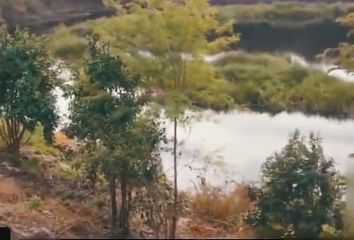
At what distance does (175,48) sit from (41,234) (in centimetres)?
121

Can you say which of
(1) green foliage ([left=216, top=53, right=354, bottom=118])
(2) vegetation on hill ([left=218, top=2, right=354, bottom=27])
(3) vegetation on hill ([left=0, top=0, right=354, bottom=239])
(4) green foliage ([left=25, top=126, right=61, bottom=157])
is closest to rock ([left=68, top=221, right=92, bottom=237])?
(3) vegetation on hill ([left=0, top=0, right=354, bottom=239])

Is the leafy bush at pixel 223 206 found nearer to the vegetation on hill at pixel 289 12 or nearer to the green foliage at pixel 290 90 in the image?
the green foliage at pixel 290 90

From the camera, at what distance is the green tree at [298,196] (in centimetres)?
343

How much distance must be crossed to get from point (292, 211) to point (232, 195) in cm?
56

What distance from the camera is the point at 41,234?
3.80 m

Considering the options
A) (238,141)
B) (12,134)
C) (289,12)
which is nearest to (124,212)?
(12,134)

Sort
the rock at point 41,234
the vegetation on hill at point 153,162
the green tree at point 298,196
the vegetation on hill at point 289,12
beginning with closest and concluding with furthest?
the green tree at point 298,196 → the vegetation on hill at point 153,162 → the rock at point 41,234 → the vegetation on hill at point 289,12

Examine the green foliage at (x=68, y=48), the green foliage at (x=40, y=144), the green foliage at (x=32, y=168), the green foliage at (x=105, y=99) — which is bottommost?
the green foliage at (x=32, y=168)

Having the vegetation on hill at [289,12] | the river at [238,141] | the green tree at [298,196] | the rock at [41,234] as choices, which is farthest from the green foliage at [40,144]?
the vegetation on hill at [289,12]

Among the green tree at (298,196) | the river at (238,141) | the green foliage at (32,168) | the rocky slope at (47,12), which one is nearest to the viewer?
the green tree at (298,196)

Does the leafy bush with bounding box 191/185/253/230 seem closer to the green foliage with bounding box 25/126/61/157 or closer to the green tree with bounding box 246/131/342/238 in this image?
the green tree with bounding box 246/131/342/238

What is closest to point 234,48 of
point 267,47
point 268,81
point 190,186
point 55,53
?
point 267,47

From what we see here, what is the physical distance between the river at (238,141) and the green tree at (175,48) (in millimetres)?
203

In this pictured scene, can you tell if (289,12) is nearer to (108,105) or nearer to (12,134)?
(12,134)
